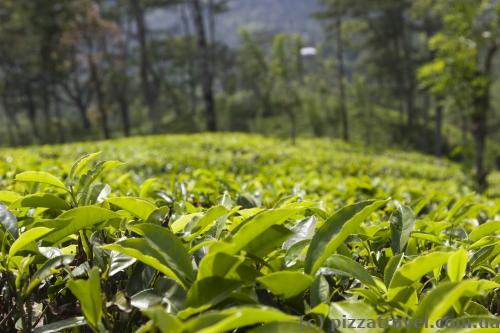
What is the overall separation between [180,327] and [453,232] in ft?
3.65

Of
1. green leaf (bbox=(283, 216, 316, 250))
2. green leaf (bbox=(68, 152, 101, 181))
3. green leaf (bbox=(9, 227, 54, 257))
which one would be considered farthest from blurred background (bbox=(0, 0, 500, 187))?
green leaf (bbox=(9, 227, 54, 257))

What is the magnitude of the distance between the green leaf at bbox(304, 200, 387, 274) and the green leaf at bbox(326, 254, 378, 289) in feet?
0.14

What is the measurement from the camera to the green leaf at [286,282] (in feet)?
2.57

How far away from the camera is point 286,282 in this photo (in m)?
0.80

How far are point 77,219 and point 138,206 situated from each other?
0.14 meters

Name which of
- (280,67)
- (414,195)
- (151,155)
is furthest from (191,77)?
(414,195)

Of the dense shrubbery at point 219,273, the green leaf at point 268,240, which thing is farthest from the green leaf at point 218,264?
the green leaf at point 268,240

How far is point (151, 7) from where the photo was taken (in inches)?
1177

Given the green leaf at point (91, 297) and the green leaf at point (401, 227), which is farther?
the green leaf at point (401, 227)

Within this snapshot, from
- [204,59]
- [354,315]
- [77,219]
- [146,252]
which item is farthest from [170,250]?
[204,59]

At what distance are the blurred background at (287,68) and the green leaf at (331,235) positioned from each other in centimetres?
940

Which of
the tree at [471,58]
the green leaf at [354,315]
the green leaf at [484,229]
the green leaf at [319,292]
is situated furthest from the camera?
the tree at [471,58]

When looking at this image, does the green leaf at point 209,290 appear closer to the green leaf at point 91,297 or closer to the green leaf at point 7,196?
the green leaf at point 91,297

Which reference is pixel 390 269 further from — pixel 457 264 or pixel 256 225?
pixel 256 225
